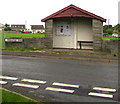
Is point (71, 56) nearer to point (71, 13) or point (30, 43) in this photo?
point (71, 13)

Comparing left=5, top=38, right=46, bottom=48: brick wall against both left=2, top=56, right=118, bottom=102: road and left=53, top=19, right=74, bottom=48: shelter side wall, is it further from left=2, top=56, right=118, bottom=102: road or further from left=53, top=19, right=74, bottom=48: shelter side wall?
left=2, top=56, right=118, bottom=102: road

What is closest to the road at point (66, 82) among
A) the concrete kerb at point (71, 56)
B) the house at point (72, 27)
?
the concrete kerb at point (71, 56)

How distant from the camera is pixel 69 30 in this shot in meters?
18.5

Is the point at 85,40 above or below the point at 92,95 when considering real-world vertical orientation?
above

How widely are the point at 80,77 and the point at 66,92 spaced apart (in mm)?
2036

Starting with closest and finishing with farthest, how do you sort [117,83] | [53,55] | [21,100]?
[21,100] → [117,83] → [53,55]

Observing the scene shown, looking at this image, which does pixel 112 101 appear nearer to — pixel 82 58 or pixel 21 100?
pixel 21 100

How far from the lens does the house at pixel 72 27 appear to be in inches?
654

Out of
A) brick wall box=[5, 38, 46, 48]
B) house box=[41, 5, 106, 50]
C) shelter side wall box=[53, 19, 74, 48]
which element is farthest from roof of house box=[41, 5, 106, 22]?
brick wall box=[5, 38, 46, 48]

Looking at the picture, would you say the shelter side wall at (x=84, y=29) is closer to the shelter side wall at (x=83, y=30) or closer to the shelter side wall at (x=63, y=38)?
the shelter side wall at (x=83, y=30)

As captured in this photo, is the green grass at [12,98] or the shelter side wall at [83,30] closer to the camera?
the green grass at [12,98]

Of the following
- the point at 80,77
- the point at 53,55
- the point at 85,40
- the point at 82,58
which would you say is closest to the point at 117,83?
the point at 80,77

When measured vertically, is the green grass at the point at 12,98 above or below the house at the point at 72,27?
below

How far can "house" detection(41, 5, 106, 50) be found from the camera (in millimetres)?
16609
